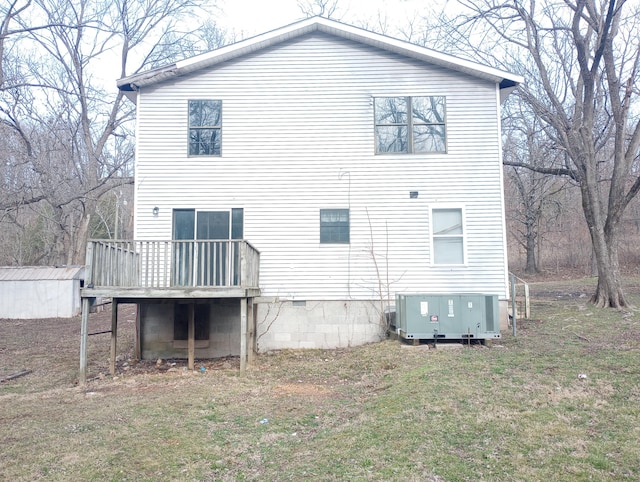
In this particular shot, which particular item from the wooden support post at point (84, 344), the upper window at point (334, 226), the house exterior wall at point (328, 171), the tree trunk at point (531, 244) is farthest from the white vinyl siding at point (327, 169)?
the tree trunk at point (531, 244)

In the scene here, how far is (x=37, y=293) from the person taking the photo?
1867cm

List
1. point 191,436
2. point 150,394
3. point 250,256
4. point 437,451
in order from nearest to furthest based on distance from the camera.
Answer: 1. point 437,451
2. point 191,436
3. point 150,394
4. point 250,256

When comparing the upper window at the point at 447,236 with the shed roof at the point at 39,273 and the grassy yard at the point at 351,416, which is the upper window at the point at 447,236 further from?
the shed roof at the point at 39,273

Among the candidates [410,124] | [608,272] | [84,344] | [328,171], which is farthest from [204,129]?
[608,272]

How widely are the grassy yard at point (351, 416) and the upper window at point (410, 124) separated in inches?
179

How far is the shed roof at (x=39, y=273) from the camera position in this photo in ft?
61.1

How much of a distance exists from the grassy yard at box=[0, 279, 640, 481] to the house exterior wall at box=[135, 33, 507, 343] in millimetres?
1822

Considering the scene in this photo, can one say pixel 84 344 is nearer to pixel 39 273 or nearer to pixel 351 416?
pixel 351 416

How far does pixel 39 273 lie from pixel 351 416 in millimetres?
16706

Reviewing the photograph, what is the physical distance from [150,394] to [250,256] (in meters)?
3.23

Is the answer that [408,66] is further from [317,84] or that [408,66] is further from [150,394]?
[150,394]

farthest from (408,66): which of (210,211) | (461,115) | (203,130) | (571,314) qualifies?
(571,314)

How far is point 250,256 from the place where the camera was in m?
9.88

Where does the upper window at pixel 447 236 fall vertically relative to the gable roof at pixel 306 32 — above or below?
below
